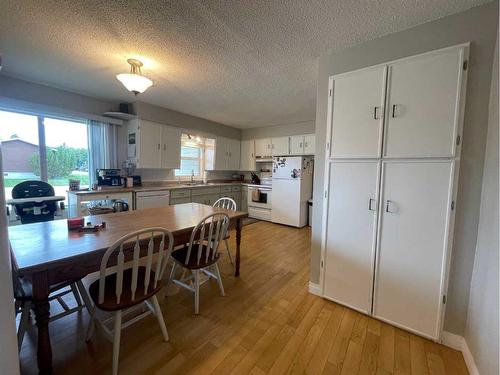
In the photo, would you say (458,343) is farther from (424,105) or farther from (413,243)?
(424,105)

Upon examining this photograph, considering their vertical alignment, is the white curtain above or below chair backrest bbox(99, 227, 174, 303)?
above

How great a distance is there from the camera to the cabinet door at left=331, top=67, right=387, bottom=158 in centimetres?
170

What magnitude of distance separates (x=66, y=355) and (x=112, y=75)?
9.29ft

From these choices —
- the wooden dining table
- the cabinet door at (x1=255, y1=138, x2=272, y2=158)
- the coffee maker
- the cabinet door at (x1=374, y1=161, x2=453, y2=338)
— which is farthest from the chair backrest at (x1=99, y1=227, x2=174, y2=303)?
the cabinet door at (x1=255, y1=138, x2=272, y2=158)

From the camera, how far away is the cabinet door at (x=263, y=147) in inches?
206

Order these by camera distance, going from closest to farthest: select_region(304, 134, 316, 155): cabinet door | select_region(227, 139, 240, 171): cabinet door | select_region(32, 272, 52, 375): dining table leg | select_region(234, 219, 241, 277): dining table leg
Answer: select_region(32, 272, 52, 375): dining table leg → select_region(234, 219, 241, 277): dining table leg → select_region(304, 134, 316, 155): cabinet door → select_region(227, 139, 240, 171): cabinet door

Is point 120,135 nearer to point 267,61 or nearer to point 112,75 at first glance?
point 112,75

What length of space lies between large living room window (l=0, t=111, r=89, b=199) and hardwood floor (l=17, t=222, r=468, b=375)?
2439 mm

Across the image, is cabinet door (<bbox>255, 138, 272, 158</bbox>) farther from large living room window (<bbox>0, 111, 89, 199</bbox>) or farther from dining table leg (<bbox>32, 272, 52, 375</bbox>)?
dining table leg (<bbox>32, 272, 52, 375</bbox>)

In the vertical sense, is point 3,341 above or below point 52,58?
below

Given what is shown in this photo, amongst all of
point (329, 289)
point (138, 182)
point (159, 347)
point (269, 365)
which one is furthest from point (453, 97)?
point (138, 182)

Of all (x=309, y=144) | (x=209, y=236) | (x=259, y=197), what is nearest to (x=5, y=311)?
(x=209, y=236)

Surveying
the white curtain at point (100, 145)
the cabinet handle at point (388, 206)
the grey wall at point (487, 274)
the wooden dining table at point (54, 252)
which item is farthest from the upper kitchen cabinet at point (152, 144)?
the grey wall at point (487, 274)

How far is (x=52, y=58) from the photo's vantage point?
2.19 m
